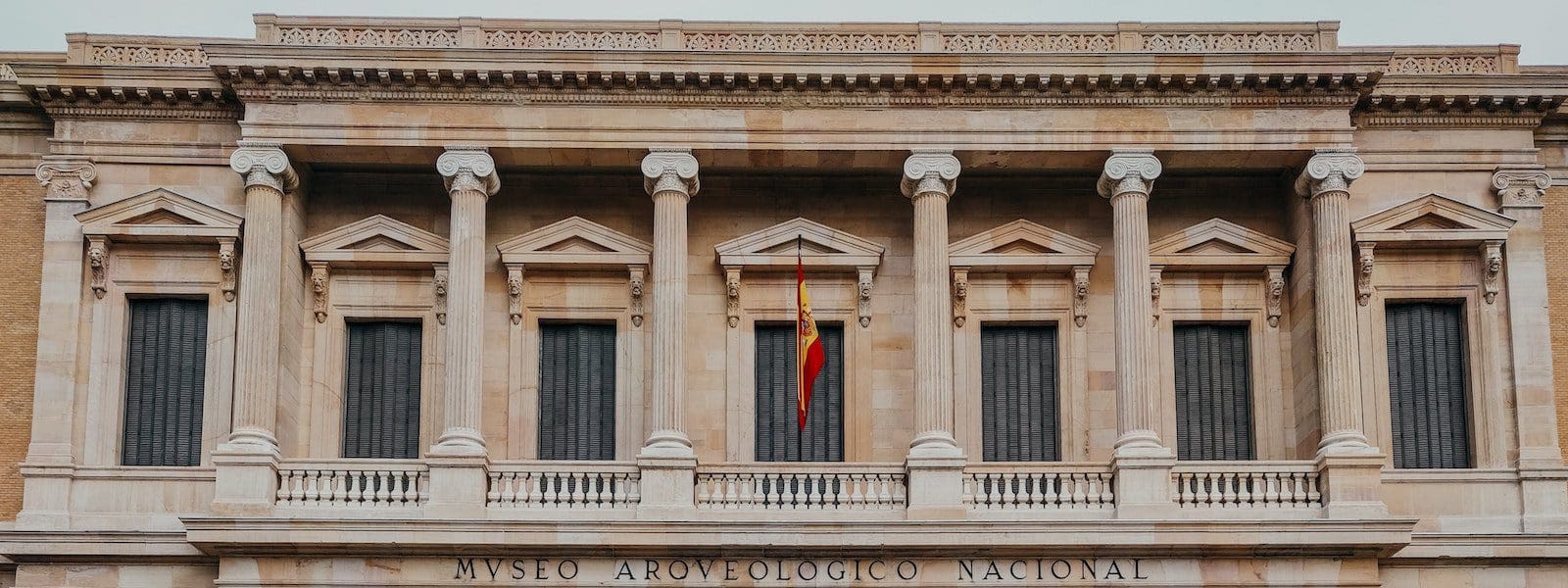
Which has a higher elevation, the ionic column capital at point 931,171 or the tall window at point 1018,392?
the ionic column capital at point 931,171

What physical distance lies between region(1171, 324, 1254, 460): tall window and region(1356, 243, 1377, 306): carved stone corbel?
1.87 meters

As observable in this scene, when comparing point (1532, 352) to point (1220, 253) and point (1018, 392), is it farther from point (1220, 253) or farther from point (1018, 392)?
point (1018, 392)

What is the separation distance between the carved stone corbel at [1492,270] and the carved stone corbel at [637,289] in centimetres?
1245

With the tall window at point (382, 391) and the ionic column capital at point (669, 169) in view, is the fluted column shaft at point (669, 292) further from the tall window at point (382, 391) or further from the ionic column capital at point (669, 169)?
the tall window at point (382, 391)

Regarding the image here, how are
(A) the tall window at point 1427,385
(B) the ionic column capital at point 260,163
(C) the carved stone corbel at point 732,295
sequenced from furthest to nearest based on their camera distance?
1. (C) the carved stone corbel at point 732,295
2. (A) the tall window at point 1427,385
3. (B) the ionic column capital at point 260,163

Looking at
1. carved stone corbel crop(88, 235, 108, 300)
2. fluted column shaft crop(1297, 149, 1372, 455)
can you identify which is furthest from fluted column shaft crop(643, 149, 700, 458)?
fluted column shaft crop(1297, 149, 1372, 455)

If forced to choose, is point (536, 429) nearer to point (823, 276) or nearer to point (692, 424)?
point (692, 424)

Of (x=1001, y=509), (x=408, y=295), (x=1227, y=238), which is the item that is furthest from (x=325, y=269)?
(x=1227, y=238)

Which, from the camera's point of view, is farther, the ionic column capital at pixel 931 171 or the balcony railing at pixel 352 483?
the ionic column capital at pixel 931 171

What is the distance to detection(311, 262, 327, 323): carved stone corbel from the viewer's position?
36.5 metres

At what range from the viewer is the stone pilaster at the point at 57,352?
1374 inches

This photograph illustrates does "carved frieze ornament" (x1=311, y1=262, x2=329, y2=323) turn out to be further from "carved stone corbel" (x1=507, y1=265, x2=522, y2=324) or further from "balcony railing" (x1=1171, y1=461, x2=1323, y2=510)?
"balcony railing" (x1=1171, y1=461, x2=1323, y2=510)

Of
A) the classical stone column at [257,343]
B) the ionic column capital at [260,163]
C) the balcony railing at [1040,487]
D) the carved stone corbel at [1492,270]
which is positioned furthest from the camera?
the carved stone corbel at [1492,270]

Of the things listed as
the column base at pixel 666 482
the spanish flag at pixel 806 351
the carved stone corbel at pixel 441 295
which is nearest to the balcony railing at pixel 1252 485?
the spanish flag at pixel 806 351
